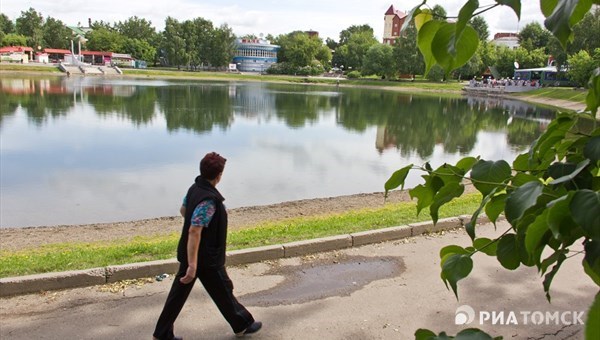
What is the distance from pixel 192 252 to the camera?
14.8ft

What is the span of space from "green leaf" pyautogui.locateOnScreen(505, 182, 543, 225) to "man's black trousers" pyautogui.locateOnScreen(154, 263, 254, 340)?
13.2 feet

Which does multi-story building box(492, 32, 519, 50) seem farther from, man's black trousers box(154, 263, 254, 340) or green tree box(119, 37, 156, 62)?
man's black trousers box(154, 263, 254, 340)

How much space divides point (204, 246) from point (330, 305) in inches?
73.2

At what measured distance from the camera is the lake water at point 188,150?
1364 centimetres

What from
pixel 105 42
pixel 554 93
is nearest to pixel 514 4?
pixel 554 93

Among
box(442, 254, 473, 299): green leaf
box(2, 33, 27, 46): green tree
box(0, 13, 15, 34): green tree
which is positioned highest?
box(0, 13, 15, 34): green tree

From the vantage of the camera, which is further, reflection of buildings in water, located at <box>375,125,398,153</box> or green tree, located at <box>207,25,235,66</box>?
green tree, located at <box>207,25,235,66</box>

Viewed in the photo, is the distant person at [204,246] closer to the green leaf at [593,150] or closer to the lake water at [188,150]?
the lake water at [188,150]

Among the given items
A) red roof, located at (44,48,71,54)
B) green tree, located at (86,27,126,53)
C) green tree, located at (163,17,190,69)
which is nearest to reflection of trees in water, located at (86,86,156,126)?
green tree, located at (163,17,190,69)

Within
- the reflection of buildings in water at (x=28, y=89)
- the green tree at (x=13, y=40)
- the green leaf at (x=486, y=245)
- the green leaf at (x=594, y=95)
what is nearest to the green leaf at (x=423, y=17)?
the green leaf at (x=594, y=95)

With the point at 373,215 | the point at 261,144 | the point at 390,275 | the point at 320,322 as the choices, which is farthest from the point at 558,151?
the point at 261,144

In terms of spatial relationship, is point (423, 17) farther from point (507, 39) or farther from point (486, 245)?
point (507, 39)

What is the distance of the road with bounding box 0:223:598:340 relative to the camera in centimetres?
510

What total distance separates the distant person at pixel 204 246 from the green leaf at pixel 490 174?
3.50 meters
